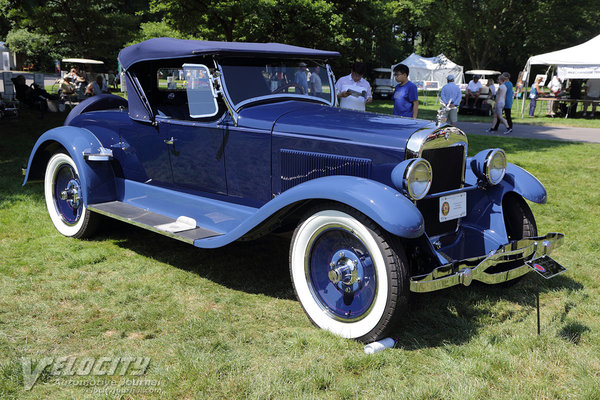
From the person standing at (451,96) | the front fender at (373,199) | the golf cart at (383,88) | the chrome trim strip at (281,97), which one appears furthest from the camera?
the golf cart at (383,88)

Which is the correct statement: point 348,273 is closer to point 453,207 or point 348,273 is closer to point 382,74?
point 453,207

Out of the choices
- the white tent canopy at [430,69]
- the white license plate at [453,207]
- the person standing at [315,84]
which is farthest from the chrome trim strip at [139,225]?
the white tent canopy at [430,69]

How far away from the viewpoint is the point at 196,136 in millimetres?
4555

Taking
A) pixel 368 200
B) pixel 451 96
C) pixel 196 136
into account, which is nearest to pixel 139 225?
pixel 196 136

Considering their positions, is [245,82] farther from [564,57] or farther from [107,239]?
[564,57]

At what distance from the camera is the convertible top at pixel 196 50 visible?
4.21 meters

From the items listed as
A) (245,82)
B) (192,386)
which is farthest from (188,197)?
(192,386)

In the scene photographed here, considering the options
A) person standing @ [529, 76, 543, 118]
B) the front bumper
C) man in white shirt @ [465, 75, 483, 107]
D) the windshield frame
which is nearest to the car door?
the windshield frame

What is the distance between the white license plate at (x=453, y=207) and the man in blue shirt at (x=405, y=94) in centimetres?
414

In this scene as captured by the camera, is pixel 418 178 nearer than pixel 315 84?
Yes

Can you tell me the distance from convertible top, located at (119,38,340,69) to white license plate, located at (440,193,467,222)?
6.38 feet

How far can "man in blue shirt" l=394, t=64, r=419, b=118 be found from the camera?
7938mm

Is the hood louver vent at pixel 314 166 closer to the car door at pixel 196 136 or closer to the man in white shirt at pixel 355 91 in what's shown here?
the car door at pixel 196 136

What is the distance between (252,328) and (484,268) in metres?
1.65
